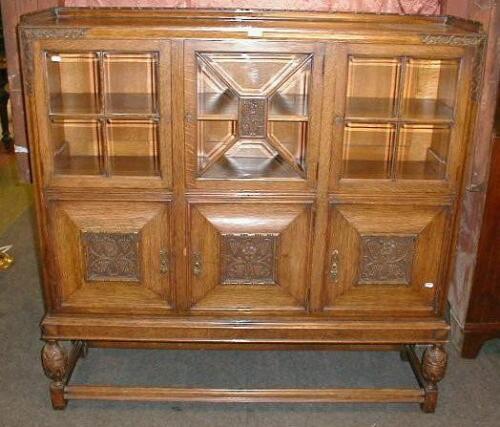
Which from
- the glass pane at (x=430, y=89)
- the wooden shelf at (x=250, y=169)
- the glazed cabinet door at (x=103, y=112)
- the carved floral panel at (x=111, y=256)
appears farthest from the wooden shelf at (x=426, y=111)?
the carved floral panel at (x=111, y=256)

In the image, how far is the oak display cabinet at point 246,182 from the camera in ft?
5.64

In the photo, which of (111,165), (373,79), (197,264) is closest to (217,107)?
(111,165)

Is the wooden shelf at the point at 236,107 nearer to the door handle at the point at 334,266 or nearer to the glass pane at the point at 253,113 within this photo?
the glass pane at the point at 253,113

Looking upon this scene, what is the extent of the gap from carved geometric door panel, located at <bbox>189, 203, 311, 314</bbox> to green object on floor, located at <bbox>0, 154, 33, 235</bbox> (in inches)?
79.1

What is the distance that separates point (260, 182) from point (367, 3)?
2.69 feet

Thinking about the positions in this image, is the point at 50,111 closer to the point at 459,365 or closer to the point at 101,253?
the point at 101,253

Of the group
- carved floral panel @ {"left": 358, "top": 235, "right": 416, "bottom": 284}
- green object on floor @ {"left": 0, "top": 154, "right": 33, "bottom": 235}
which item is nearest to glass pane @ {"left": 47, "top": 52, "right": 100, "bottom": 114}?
carved floral panel @ {"left": 358, "top": 235, "right": 416, "bottom": 284}

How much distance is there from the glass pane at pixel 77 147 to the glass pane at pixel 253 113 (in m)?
0.34

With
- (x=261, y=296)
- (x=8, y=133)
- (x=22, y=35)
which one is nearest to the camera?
(x=22, y=35)

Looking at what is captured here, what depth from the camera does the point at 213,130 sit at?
83.9 inches

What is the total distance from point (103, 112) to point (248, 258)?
0.60 meters

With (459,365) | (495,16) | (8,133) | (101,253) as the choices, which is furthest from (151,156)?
(8,133)

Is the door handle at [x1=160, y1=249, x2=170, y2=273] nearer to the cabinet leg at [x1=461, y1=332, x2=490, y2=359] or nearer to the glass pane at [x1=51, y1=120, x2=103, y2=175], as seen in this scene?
the glass pane at [x1=51, y1=120, x2=103, y2=175]

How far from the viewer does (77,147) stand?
2070 mm
